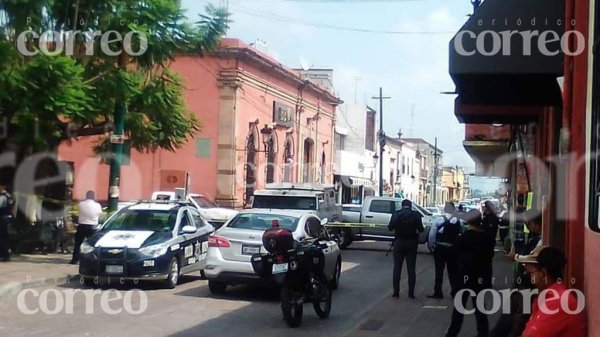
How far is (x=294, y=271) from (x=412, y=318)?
225 cm

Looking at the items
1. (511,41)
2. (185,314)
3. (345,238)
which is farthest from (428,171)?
(511,41)

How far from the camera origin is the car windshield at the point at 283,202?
2389cm

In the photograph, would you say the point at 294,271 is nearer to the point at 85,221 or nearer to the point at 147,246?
the point at 147,246

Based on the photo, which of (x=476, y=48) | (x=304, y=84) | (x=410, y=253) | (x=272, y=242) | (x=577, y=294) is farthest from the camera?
(x=304, y=84)

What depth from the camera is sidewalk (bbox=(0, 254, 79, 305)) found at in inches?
580

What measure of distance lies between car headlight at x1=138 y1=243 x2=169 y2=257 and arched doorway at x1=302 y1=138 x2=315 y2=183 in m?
35.8

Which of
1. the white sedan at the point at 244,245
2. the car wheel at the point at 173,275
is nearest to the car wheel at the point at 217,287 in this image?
the white sedan at the point at 244,245

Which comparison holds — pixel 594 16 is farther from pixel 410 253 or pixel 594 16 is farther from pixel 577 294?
pixel 410 253

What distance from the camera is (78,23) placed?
19609mm

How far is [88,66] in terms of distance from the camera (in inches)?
801

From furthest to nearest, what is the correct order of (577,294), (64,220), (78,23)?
1. (64,220)
2. (78,23)
3. (577,294)

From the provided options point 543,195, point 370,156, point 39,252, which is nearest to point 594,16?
point 543,195

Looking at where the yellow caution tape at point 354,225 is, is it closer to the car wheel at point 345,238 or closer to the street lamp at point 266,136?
the car wheel at point 345,238

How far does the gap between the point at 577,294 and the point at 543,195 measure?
315 inches
